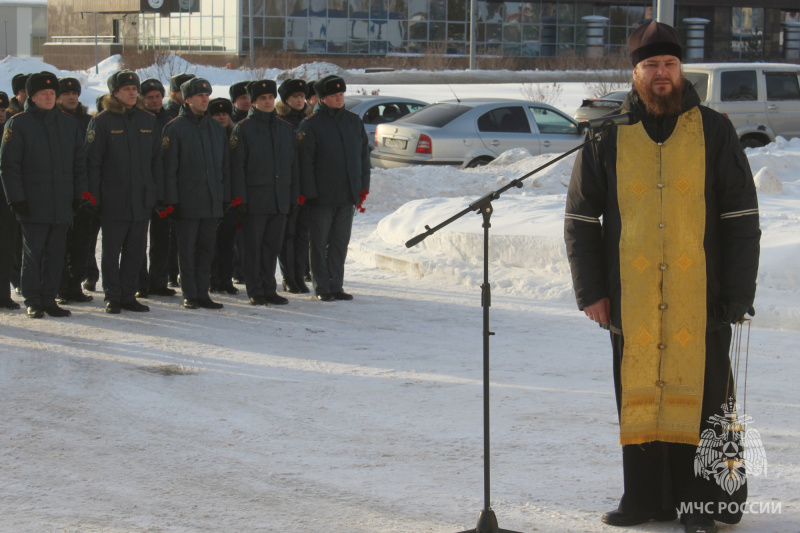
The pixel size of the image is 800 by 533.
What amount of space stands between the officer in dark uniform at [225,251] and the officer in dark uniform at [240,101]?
1.40 feet

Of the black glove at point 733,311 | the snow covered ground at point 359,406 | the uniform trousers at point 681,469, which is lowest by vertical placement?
the snow covered ground at point 359,406

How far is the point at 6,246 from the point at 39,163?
972mm

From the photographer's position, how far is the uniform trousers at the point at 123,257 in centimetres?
877

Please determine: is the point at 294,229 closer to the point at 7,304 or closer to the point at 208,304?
the point at 208,304

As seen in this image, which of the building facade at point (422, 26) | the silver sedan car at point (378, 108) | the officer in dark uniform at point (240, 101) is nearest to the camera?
the officer in dark uniform at point (240, 101)

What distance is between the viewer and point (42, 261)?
855cm

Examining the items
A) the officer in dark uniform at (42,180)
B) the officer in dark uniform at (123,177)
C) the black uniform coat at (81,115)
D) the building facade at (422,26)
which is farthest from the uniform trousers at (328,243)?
the building facade at (422,26)

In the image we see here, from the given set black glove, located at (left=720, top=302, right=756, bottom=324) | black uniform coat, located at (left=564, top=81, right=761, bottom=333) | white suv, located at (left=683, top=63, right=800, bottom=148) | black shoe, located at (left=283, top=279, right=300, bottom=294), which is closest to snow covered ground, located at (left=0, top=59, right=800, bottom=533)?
black shoe, located at (left=283, top=279, right=300, bottom=294)

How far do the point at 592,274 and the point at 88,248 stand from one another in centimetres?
641

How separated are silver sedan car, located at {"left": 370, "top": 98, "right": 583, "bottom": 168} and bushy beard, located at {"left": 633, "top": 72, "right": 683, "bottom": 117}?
11.9 metres

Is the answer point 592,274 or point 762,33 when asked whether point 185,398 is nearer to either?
point 592,274

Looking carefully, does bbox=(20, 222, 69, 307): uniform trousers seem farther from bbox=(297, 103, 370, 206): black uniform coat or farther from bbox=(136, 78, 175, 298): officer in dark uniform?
bbox=(297, 103, 370, 206): black uniform coat

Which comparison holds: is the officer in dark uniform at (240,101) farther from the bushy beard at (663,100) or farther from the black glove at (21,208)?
the bushy beard at (663,100)

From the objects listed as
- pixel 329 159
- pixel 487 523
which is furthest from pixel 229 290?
pixel 487 523
